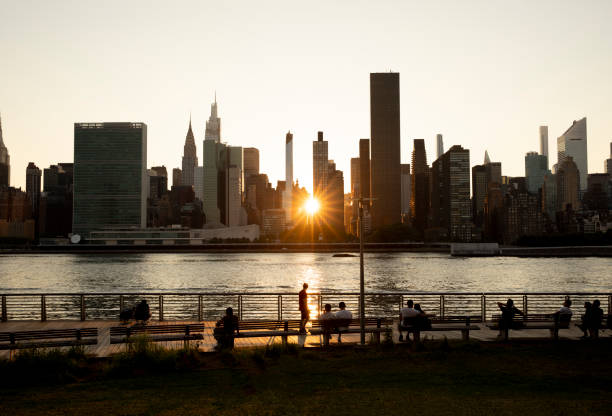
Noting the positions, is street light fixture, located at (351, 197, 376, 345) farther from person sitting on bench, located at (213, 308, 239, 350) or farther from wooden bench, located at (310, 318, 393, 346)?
person sitting on bench, located at (213, 308, 239, 350)

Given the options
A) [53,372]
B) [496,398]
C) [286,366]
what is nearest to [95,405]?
[53,372]

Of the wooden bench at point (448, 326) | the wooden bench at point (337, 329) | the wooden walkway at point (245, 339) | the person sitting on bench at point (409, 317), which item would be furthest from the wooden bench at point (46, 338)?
the wooden bench at point (448, 326)

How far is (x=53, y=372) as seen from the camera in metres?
14.4

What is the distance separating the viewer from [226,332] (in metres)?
17.9

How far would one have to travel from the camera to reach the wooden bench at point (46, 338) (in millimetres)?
16109

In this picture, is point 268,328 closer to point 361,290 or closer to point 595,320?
point 361,290

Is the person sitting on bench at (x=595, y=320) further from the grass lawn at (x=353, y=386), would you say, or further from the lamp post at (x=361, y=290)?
the lamp post at (x=361, y=290)

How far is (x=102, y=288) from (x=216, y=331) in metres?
63.8

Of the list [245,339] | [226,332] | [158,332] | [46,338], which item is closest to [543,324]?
[245,339]

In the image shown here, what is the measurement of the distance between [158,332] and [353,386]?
359 inches

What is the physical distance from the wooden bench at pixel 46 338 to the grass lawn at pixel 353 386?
235cm

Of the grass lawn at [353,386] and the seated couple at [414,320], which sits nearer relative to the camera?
the grass lawn at [353,386]

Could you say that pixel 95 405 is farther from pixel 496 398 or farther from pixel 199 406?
pixel 496 398

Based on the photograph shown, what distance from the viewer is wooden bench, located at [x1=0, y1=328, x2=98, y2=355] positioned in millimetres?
16109
